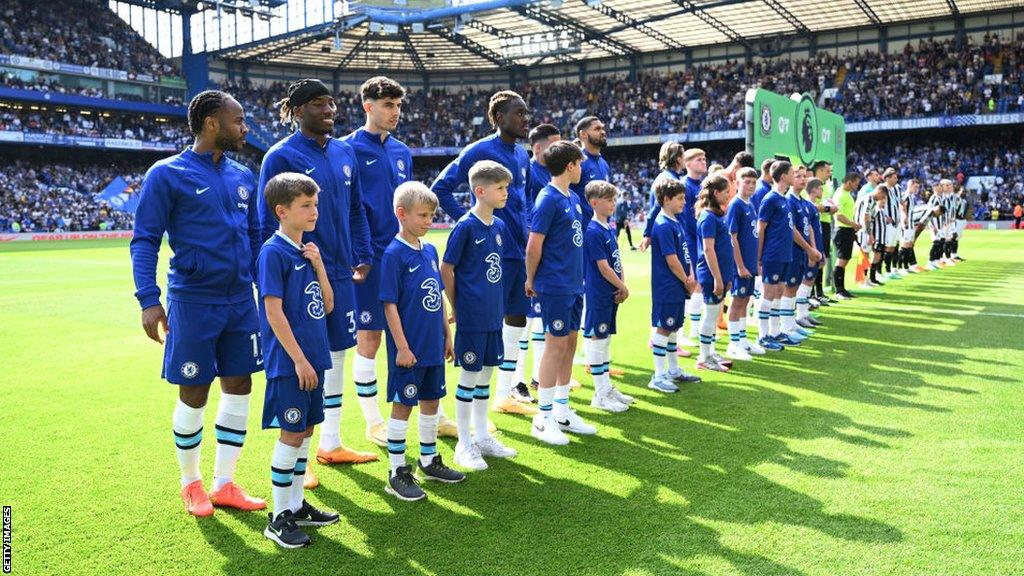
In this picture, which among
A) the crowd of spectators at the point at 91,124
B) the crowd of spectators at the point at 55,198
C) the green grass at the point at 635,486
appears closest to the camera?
the green grass at the point at 635,486

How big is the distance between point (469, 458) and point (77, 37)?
5201 centimetres

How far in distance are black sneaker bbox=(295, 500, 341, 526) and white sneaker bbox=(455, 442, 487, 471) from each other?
3.46 ft

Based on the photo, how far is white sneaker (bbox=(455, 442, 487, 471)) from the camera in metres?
4.69

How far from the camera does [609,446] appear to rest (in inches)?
203

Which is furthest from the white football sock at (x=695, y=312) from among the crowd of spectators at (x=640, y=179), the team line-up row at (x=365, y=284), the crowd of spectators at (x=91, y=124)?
the crowd of spectators at (x=91, y=124)

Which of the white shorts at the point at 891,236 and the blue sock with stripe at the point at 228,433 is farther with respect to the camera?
the white shorts at the point at 891,236

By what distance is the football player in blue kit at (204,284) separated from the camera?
12.7ft

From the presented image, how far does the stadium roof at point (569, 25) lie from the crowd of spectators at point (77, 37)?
5089 mm

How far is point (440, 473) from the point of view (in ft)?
14.6

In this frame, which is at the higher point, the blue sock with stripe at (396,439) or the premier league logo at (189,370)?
the premier league logo at (189,370)

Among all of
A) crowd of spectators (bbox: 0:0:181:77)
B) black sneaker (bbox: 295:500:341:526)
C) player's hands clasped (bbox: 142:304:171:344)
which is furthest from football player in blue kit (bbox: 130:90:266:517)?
crowd of spectators (bbox: 0:0:181:77)

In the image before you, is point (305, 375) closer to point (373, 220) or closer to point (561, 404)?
point (373, 220)

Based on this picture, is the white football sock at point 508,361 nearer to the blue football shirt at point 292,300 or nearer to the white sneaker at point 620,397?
the white sneaker at point 620,397

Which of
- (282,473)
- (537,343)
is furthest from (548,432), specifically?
(282,473)
